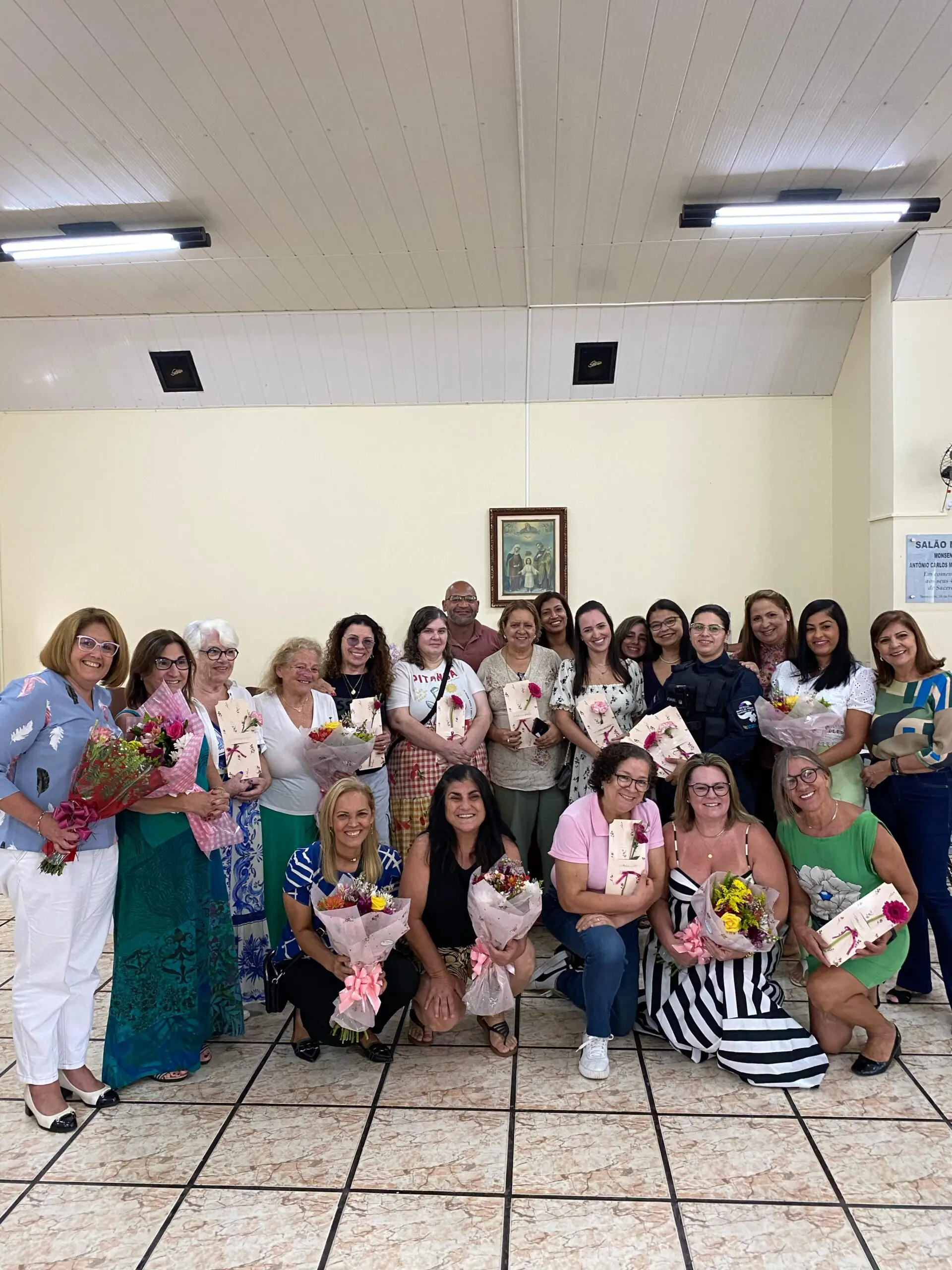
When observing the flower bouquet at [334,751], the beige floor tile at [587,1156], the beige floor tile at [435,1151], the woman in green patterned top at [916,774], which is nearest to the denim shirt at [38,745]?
the flower bouquet at [334,751]

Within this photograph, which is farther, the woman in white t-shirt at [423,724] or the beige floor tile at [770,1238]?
the woman in white t-shirt at [423,724]

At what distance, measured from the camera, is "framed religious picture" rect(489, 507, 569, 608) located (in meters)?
6.23

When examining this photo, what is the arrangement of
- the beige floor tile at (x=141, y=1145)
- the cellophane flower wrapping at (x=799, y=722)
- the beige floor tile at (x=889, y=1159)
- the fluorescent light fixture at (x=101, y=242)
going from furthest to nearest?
the fluorescent light fixture at (x=101, y=242), the cellophane flower wrapping at (x=799, y=722), the beige floor tile at (x=141, y=1145), the beige floor tile at (x=889, y=1159)

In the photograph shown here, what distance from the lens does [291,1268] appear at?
1.95 m

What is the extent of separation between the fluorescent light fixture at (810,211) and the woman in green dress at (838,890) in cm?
280

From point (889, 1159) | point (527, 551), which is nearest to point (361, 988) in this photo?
point (889, 1159)

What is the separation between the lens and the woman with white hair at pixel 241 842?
10.9 ft

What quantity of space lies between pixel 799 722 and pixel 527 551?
10.5ft

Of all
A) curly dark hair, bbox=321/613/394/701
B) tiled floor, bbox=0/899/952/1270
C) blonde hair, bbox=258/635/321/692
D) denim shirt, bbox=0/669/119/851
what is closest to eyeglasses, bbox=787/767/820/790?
tiled floor, bbox=0/899/952/1270

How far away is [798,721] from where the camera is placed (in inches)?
129

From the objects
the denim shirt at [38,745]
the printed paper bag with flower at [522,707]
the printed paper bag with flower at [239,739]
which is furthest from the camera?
the printed paper bag with flower at [522,707]

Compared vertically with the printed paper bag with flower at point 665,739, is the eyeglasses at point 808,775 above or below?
below

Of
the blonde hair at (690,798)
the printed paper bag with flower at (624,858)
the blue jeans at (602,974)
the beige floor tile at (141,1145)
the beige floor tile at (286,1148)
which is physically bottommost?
the beige floor tile at (141,1145)

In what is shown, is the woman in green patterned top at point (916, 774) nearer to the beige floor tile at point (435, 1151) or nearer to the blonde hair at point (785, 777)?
the blonde hair at point (785, 777)
